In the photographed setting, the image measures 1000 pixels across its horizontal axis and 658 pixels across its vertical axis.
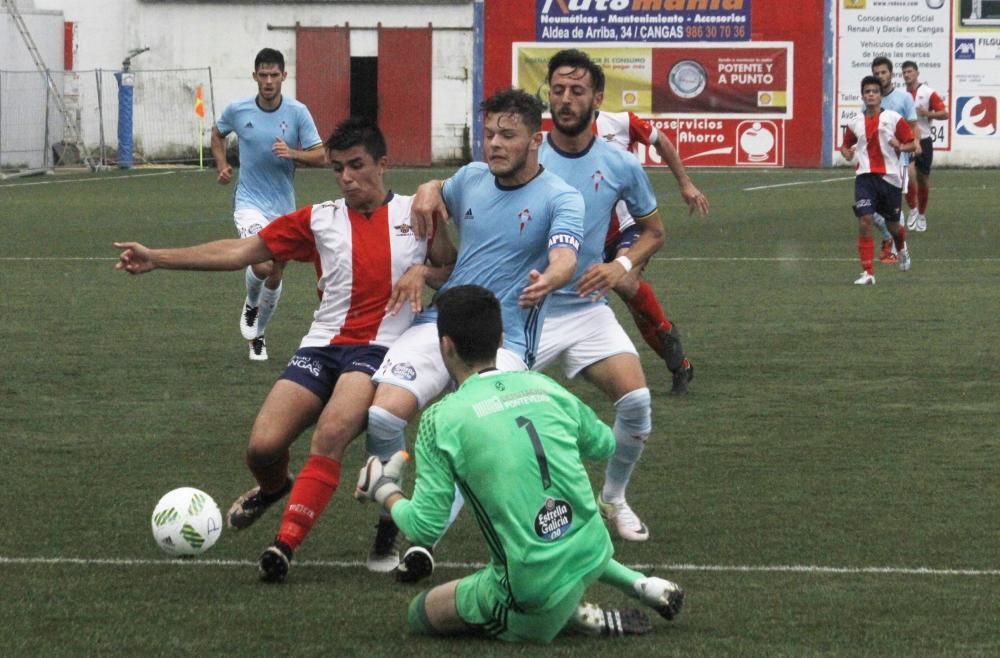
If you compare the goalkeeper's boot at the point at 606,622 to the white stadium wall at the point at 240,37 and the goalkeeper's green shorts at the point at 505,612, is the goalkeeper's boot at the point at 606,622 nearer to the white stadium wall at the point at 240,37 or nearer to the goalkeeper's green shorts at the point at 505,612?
the goalkeeper's green shorts at the point at 505,612

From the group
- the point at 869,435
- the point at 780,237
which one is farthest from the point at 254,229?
the point at 780,237

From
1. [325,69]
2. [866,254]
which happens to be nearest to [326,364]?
[866,254]

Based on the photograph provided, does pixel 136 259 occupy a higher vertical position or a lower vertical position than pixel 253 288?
higher

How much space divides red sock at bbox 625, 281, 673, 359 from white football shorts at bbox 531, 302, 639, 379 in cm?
320

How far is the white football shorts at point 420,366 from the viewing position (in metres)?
6.82

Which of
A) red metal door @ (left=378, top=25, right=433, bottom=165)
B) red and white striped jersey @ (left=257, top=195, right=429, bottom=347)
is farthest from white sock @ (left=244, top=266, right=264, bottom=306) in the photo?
red metal door @ (left=378, top=25, right=433, bottom=165)

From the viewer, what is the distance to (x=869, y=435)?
980cm

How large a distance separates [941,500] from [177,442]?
3868mm

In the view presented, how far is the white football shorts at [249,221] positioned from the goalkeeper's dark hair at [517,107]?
6633mm

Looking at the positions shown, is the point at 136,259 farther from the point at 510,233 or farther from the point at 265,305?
the point at 265,305

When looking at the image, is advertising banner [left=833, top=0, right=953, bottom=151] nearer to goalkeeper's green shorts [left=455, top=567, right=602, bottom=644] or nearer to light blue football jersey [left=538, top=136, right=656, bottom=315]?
light blue football jersey [left=538, top=136, right=656, bottom=315]

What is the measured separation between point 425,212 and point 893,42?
117ft

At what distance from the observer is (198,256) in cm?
714

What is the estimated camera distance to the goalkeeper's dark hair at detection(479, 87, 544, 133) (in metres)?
6.83
